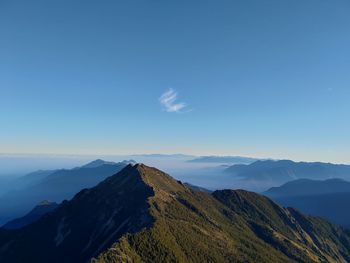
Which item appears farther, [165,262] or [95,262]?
[165,262]

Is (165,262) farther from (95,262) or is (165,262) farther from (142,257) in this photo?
(95,262)

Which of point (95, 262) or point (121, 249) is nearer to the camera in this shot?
point (95, 262)

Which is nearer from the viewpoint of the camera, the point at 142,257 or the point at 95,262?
the point at 95,262

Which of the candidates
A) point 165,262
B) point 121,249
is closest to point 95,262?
point 121,249

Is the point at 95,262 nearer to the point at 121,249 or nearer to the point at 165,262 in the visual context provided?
the point at 121,249

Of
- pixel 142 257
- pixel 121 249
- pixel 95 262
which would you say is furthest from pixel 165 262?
pixel 95 262

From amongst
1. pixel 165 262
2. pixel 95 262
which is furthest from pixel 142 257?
pixel 95 262
